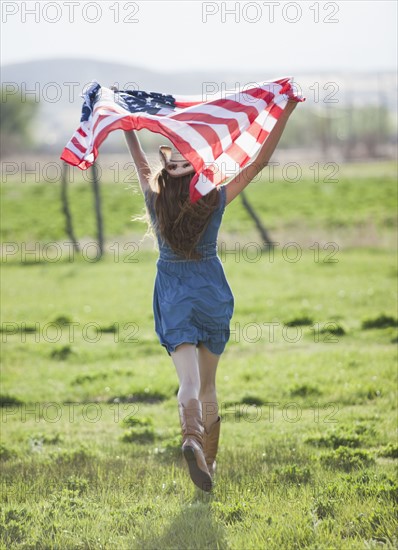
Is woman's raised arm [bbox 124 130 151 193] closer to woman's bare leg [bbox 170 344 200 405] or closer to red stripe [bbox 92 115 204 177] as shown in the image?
red stripe [bbox 92 115 204 177]

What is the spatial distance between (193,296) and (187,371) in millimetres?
480

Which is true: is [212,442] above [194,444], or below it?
below

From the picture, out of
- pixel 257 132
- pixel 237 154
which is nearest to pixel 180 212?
pixel 237 154

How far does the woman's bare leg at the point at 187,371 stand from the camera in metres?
5.16

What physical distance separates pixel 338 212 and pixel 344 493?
27.4 meters

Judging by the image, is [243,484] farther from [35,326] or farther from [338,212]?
[338,212]

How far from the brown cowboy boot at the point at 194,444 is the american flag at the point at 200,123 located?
51.1 inches

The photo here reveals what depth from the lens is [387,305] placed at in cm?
1362

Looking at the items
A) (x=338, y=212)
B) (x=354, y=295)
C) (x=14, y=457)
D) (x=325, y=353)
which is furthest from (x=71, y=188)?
(x=14, y=457)

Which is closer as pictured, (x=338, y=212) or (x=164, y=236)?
(x=164, y=236)

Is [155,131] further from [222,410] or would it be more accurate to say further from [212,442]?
[222,410]

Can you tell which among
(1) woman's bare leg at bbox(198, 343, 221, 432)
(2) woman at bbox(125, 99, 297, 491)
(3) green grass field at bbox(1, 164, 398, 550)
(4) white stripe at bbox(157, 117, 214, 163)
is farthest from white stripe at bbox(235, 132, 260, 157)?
(3) green grass field at bbox(1, 164, 398, 550)

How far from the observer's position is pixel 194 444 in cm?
495

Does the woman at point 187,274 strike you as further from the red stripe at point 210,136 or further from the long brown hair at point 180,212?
the red stripe at point 210,136
